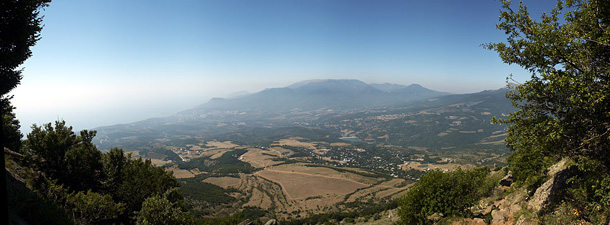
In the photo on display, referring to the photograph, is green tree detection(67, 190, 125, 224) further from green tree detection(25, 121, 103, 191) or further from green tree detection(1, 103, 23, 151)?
green tree detection(1, 103, 23, 151)

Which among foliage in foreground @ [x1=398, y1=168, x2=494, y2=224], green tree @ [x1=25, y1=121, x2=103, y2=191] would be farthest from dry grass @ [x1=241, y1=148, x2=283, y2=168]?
foliage in foreground @ [x1=398, y1=168, x2=494, y2=224]

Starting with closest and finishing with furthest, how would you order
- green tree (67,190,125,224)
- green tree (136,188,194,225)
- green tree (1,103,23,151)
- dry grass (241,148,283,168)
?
green tree (67,190,125,224)
green tree (136,188,194,225)
green tree (1,103,23,151)
dry grass (241,148,283,168)

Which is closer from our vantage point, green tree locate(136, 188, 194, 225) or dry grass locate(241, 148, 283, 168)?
green tree locate(136, 188, 194, 225)

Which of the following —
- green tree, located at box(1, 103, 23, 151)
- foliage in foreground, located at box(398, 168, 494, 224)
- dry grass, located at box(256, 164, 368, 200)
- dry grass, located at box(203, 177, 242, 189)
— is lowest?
dry grass, located at box(256, 164, 368, 200)

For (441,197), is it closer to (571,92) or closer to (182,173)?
(571,92)

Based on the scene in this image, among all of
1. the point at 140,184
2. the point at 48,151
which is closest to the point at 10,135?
the point at 48,151

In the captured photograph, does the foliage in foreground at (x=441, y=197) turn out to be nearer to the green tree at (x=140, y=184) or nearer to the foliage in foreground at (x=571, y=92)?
the foliage in foreground at (x=571, y=92)

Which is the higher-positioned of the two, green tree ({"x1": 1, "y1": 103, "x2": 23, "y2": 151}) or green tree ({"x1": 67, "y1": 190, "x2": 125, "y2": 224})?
green tree ({"x1": 1, "y1": 103, "x2": 23, "y2": 151})

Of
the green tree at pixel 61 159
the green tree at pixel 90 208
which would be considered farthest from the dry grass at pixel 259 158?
the green tree at pixel 90 208

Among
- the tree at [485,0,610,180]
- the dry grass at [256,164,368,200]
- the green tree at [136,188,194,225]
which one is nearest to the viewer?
the tree at [485,0,610,180]

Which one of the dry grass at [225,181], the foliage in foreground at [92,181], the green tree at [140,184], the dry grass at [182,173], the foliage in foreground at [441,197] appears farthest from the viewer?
the dry grass at [182,173]
